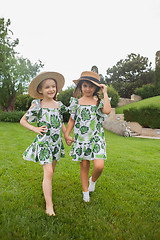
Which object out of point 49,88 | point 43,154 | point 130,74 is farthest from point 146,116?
point 130,74

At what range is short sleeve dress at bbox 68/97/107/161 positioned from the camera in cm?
284

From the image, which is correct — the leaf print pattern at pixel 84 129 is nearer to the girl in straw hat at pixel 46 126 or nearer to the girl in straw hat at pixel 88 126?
the girl in straw hat at pixel 88 126

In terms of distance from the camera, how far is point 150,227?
2293 millimetres

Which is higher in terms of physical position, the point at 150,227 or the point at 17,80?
the point at 17,80

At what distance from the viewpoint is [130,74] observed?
35250mm

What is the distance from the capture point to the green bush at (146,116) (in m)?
13.3

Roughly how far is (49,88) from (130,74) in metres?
34.8

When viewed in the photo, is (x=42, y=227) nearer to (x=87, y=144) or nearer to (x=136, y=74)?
(x=87, y=144)

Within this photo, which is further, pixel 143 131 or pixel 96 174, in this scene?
pixel 143 131

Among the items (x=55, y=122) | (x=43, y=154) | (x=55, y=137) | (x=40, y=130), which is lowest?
(x=43, y=154)

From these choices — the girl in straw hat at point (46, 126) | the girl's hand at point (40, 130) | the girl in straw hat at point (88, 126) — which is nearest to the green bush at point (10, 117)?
the girl in straw hat at point (46, 126)

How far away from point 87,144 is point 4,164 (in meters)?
2.99

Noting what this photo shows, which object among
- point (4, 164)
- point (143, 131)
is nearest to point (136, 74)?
point (143, 131)

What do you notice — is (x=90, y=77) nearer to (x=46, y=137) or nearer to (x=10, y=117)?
(x=46, y=137)
